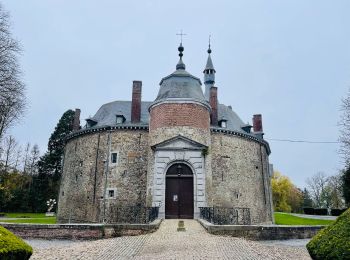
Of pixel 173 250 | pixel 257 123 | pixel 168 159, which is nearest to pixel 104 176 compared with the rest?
pixel 168 159

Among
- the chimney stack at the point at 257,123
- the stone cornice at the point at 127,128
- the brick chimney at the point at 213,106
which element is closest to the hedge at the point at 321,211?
the chimney stack at the point at 257,123

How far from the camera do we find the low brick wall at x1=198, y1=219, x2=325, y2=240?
12.4 m

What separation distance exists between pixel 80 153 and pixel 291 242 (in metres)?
16.9

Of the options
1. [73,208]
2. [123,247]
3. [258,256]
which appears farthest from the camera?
[73,208]

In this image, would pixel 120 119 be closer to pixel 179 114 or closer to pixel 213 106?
Result: pixel 179 114

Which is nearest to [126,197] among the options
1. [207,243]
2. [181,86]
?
[181,86]

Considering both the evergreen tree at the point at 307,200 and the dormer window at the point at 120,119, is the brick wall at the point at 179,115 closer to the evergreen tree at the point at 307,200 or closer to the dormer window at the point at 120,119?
the dormer window at the point at 120,119

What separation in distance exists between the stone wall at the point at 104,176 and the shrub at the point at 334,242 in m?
17.3

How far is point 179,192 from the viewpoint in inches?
758

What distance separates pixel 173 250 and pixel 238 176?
16036 millimetres

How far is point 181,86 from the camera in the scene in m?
21.5

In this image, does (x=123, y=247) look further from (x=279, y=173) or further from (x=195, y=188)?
(x=279, y=173)

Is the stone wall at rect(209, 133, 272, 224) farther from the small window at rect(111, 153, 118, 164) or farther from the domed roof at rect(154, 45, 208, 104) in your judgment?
the small window at rect(111, 153, 118, 164)

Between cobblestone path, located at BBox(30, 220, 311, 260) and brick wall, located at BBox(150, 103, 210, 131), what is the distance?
938 centimetres
